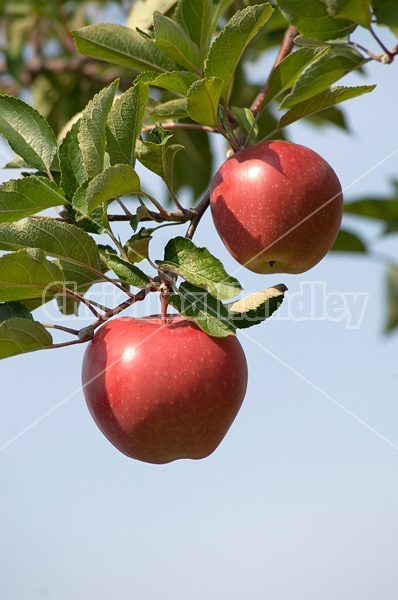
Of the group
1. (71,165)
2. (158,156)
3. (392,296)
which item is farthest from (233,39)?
(392,296)

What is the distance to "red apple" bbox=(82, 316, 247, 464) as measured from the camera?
1.31m

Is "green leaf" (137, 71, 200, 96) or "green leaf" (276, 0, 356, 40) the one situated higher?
"green leaf" (276, 0, 356, 40)

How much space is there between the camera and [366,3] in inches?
52.9

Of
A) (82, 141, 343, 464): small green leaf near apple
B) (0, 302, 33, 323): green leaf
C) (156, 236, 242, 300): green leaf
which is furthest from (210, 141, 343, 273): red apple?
(0, 302, 33, 323): green leaf

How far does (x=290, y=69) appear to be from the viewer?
1.49m

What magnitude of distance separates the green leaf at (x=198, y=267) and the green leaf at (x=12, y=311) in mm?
257

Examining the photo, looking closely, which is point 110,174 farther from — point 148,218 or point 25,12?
point 25,12

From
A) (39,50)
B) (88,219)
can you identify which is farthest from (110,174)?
(39,50)

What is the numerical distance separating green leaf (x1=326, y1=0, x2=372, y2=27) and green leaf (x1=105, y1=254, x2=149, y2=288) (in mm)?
509

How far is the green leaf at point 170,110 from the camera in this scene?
158 cm

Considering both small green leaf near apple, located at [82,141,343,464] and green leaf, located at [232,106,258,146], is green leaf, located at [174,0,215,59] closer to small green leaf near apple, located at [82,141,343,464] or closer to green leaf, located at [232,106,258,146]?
green leaf, located at [232,106,258,146]

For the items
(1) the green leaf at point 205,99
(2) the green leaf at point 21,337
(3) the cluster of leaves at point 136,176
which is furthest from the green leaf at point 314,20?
(2) the green leaf at point 21,337

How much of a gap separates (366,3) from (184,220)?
0.44m

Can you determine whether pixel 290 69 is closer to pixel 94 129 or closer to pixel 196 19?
pixel 196 19
